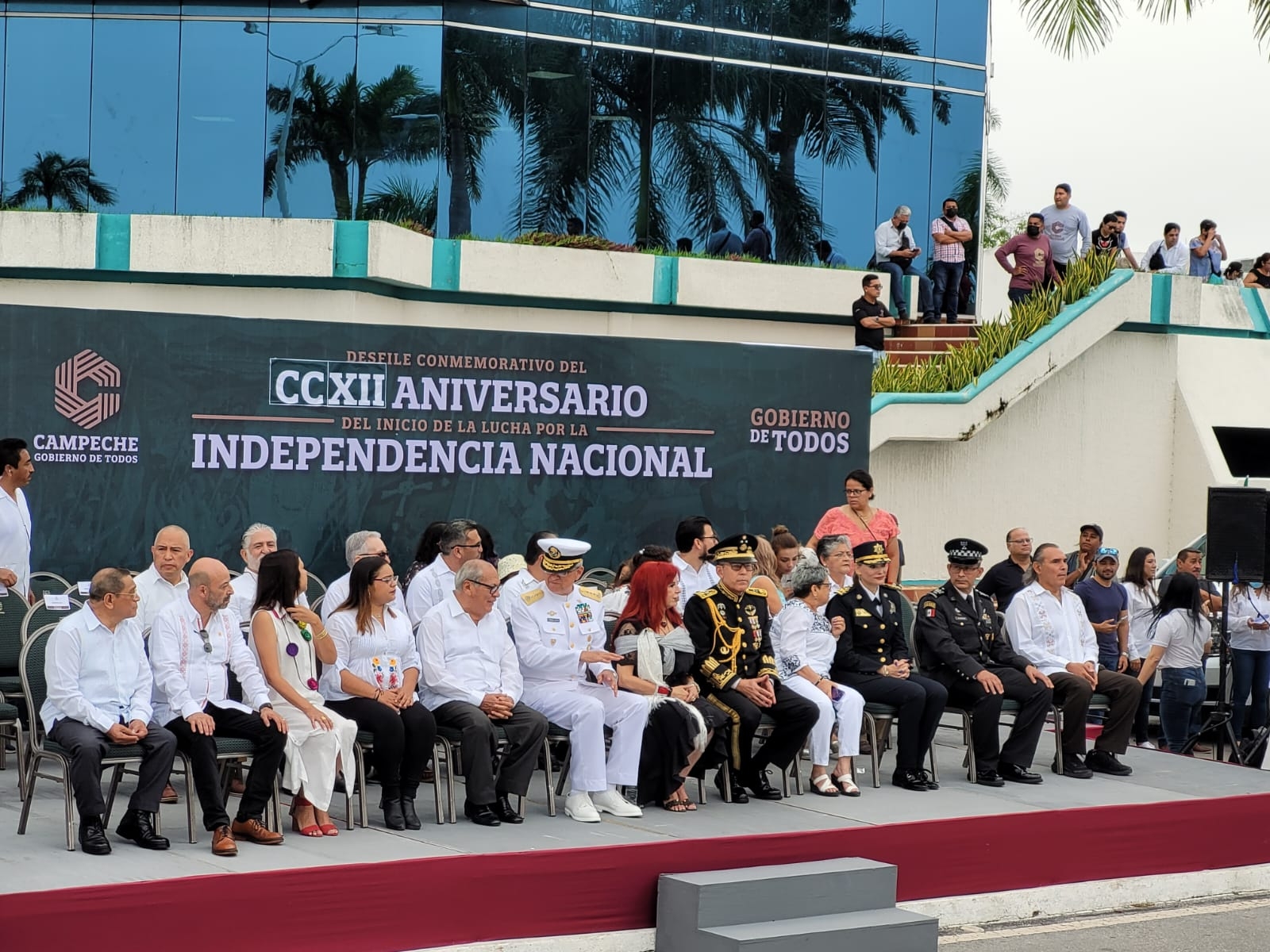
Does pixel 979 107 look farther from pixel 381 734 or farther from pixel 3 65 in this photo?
pixel 381 734

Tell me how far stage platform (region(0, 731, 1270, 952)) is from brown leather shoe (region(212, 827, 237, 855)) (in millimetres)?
53

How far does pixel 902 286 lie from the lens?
21.5 metres

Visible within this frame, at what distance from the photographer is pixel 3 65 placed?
2117cm

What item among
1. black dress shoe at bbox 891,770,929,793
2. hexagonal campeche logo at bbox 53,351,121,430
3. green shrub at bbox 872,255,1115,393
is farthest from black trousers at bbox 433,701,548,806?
green shrub at bbox 872,255,1115,393

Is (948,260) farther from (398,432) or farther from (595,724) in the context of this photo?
(595,724)

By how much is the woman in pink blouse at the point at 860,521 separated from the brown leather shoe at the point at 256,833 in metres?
5.07

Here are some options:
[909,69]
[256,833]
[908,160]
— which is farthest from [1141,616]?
[909,69]

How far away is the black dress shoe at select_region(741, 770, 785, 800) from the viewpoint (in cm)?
927

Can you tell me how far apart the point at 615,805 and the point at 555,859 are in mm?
1130

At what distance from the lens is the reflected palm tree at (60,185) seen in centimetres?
2123

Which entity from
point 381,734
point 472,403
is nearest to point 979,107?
point 472,403

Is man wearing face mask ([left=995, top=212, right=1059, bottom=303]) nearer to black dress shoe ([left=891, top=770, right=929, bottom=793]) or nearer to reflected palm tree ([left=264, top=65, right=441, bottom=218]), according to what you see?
reflected palm tree ([left=264, top=65, right=441, bottom=218])

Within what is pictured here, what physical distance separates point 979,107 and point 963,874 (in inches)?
699

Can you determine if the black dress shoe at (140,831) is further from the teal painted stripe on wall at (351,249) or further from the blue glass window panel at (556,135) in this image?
the blue glass window panel at (556,135)
